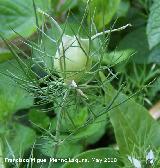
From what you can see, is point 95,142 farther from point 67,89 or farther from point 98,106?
point 67,89

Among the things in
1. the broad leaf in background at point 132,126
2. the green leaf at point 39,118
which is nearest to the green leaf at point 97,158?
the broad leaf in background at point 132,126

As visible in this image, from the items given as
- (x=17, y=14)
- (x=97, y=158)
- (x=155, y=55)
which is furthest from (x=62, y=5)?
(x=97, y=158)

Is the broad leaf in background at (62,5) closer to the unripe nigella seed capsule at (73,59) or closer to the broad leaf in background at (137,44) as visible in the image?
the broad leaf in background at (137,44)

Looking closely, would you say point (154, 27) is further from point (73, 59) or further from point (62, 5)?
point (73, 59)

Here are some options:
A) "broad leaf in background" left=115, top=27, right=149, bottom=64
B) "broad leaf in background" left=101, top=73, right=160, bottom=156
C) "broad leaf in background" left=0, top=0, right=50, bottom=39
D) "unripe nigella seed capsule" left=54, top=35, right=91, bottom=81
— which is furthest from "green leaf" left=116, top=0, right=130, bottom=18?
"unripe nigella seed capsule" left=54, top=35, right=91, bottom=81

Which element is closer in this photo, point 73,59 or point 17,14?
point 73,59

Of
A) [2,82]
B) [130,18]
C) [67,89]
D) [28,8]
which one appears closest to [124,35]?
[130,18]
